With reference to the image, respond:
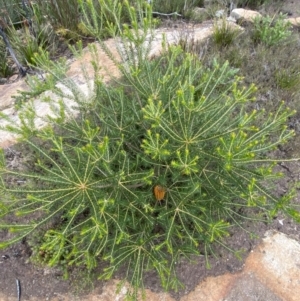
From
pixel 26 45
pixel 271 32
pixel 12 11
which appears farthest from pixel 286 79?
pixel 12 11

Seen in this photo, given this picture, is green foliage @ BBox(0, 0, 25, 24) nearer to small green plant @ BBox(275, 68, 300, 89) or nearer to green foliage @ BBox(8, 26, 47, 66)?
green foliage @ BBox(8, 26, 47, 66)

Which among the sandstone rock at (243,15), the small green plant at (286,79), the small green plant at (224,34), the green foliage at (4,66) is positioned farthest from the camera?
the sandstone rock at (243,15)

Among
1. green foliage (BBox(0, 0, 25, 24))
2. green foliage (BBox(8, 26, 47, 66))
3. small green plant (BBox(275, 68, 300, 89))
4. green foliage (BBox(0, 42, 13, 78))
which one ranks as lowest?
small green plant (BBox(275, 68, 300, 89))

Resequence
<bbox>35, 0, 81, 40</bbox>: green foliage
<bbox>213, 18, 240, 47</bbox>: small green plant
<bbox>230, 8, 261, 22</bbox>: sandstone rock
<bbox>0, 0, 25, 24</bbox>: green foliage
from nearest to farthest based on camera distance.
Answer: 1. <bbox>213, 18, 240, 47</bbox>: small green plant
2. <bbox>35, 0, 81, 40</bbox>: green foliage
3. <bbox>230, 8, 261, 22</bbox>: sandstone rock
4. <bbox>0, 0, 25, 24</bbox>: green foliage

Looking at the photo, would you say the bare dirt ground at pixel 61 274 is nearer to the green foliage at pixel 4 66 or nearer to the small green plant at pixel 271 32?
the green foliage at pixel 4 66

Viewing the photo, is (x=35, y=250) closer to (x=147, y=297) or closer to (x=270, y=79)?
(x=147, y=297)

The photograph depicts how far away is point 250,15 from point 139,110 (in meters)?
3.06

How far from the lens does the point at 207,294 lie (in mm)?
2627

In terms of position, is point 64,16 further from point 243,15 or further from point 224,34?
point 243,15

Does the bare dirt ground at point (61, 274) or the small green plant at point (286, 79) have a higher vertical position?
the small green plant at point (286, 79)

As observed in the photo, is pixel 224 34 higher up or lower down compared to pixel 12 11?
lower down

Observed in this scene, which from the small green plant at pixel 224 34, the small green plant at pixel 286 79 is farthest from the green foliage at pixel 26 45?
the small green plant at pixel 286 79

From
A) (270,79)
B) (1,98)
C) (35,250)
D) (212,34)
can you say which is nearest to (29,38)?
(1,98)

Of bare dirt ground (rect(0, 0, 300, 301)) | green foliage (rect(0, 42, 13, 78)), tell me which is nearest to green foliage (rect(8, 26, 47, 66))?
green foliage (rect(0, 42, 13, 78))
